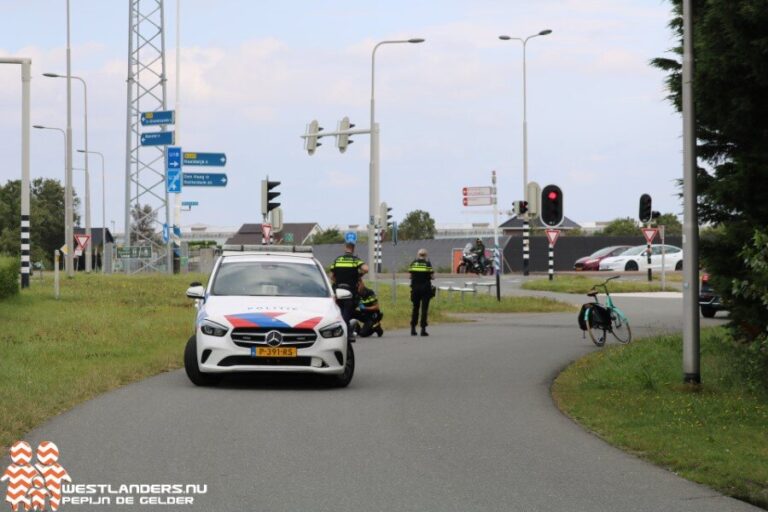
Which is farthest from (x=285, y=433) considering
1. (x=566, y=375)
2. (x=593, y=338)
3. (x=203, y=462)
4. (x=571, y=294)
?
(x=571, y=294)

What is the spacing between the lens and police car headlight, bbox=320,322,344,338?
14.9 meters

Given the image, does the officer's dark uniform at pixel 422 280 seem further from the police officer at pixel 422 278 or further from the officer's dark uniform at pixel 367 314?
the officer's dark uniform at pixel 367 314

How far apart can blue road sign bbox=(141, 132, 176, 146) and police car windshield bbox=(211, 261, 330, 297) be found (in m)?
37.0

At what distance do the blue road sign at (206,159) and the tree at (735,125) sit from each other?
35.5 metres

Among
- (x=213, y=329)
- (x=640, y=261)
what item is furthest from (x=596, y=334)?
(x=640, y=261)

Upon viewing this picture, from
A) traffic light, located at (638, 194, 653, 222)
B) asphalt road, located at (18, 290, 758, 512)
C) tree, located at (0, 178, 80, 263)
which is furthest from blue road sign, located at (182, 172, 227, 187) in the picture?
tree, located at (0, 178, 80, 263)

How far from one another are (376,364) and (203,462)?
9.16 meters

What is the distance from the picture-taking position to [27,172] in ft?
111

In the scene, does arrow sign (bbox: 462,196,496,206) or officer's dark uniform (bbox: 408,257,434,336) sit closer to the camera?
officer's dark uniform (bbox: 408,257,434,336)

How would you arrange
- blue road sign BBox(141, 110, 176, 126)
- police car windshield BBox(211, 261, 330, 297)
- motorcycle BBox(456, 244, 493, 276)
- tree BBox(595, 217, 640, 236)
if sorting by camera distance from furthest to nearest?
1. tree BBox(595, 217, 640, 236)
2. motorcycle BBox(456, 244, 493, 276)
3. blue road sign BBox(141, 110, 176, 126)
4. police car windshield BBox(211, 261, 330, 297)

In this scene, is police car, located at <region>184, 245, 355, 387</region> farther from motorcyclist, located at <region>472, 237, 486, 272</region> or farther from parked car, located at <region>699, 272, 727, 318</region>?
motorcyclist, located at <region>472, 237, 486, 272</region>

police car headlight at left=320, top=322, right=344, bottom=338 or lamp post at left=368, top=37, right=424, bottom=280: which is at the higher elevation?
lamp post at left=368, top=37, right=424, bottom=280

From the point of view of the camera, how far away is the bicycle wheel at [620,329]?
22567 mm

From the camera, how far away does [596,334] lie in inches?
888
